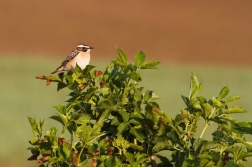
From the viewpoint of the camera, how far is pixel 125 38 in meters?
46.4

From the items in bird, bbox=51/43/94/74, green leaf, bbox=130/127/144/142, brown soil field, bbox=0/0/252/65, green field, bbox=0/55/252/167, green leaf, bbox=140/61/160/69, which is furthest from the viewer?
brown soil field, bbox=0/0/252/65

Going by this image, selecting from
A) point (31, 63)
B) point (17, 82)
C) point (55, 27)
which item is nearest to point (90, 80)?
point (17, 82)

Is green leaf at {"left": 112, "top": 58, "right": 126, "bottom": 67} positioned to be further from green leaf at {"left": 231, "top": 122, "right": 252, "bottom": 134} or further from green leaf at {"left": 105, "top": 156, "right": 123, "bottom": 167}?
green leaf at {"left": 231, "top": 122, "right": 252, "bottom": 134}

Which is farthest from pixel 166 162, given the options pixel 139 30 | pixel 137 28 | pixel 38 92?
pixel 137 28

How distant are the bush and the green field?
9694mm

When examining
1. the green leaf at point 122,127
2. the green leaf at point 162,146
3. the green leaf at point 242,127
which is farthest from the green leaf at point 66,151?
the green leaf at point 242,127

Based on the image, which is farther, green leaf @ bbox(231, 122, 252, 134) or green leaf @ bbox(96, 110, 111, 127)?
green leaf @ bbox(96, 110, 111, 127)

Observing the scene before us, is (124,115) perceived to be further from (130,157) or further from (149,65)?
(149,65)

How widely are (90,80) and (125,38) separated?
1681 inches

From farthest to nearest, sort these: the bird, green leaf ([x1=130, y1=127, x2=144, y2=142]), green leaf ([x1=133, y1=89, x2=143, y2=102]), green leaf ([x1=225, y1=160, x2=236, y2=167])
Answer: the bird → green leaf ([x1=133, y1=89, x2=143, y2=102]) → green leaf ([x1=130, y1=127, x2=144, y2=142]) → green leaf ([x1=225, y1=160, x2=236, y2=167])

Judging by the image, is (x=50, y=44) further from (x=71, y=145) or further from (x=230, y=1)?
(x=71, y=145)

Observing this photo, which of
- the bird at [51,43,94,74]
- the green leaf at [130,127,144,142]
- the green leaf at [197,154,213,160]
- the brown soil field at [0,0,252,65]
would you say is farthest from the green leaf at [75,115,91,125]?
the brown soil field at [0,0,252,65]

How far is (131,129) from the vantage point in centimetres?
355

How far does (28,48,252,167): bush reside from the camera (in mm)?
3518
